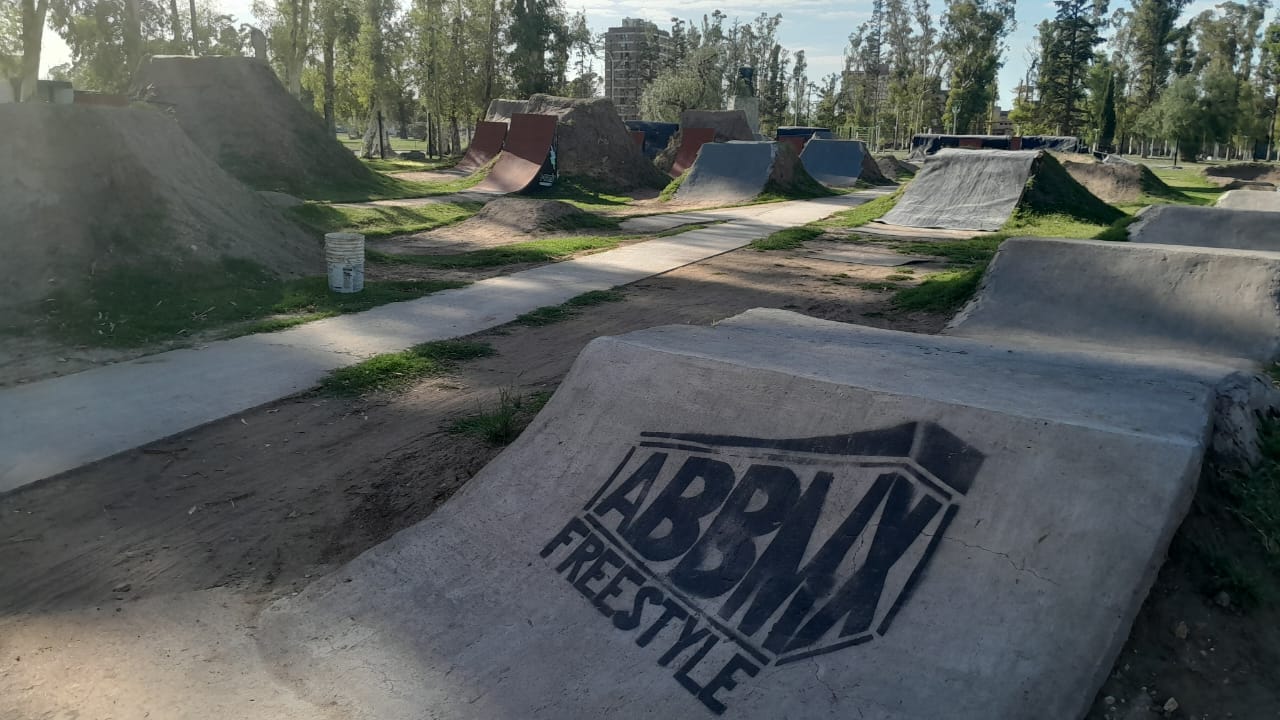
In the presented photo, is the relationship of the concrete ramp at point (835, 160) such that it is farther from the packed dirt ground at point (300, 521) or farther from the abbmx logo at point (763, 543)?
the abbmx logo at point (763, 543)

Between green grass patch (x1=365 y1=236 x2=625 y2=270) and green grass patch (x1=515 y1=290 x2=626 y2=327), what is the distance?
10.7 feet

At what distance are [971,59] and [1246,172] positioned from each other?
3313 centimetres

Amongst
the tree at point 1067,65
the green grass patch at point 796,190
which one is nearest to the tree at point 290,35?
the green grass patch at point 796,190

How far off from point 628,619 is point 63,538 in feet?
11.0

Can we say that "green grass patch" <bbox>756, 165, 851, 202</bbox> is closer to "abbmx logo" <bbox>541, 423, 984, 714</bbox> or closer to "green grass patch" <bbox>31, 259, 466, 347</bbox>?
"green grass patch" <bbox>31, 259, 466, 347</bbox>

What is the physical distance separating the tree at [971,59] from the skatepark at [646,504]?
6248 cm

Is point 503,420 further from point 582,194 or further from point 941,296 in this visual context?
point 582,194

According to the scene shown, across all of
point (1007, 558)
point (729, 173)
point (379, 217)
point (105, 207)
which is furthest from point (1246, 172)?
point (105, 207)

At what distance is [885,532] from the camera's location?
11.5 feet

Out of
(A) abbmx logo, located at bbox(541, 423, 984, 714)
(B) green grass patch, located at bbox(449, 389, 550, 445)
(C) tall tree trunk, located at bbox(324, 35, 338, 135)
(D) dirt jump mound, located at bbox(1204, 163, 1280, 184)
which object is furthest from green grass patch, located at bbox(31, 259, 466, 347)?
(D) dirt jump mound, located at bbox(1204, 163, 1280, 184)

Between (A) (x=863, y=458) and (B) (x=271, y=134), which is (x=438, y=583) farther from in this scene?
(B) (x=271, y=134)

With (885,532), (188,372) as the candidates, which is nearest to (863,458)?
(885,532)

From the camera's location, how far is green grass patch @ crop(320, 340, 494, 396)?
722 cm

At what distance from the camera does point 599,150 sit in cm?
3045
